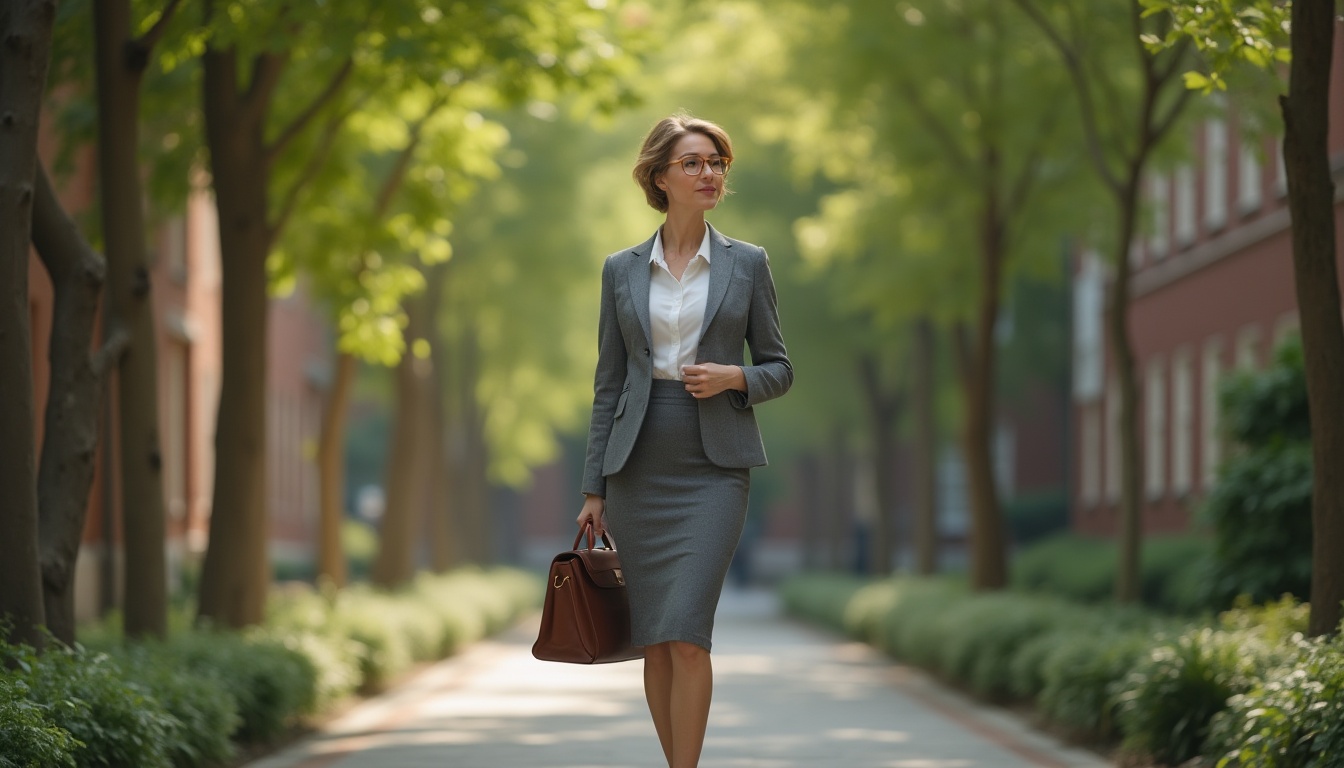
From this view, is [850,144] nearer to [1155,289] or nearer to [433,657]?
[433,657]

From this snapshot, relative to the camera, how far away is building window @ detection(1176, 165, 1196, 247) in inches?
1188

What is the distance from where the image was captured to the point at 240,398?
47.8 feet

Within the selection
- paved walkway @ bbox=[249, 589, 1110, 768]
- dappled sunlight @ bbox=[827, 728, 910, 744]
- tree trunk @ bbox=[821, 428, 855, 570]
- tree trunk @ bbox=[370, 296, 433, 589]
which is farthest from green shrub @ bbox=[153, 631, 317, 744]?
tree trunk @ bbox=[821, 428, 855, 570]

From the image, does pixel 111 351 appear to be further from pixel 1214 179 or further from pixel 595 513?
pixel 1214 179

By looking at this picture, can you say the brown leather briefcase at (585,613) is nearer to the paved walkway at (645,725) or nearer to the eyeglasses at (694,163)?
the eyeglasses at (694,163)

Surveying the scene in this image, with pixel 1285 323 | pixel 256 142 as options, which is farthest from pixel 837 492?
pixel 256 142

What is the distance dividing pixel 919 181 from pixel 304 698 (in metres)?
10.2

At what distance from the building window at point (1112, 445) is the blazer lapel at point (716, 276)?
29947mm

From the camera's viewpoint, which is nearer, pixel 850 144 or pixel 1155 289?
pixel 850 144

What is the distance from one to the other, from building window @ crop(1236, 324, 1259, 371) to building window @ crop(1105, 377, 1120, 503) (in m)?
8.82

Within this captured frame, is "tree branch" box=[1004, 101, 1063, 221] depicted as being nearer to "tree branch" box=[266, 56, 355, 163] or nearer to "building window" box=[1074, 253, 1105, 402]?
"tree branch" box=[266, 56, 355, 163]

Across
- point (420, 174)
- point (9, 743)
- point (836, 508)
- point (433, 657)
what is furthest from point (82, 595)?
point (836, 508)

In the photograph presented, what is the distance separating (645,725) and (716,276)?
6.89m

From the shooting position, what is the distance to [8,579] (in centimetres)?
902
